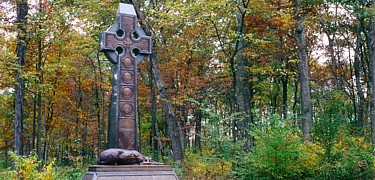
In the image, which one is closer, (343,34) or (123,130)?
(123,130)

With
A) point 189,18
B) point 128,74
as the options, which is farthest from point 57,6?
point 128,74

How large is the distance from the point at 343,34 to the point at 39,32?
52.3ft

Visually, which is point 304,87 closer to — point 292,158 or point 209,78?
point 292,158

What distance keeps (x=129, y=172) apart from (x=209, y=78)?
13356mm

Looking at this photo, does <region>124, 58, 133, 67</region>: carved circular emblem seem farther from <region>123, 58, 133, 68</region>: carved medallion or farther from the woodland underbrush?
the woodland underbrush

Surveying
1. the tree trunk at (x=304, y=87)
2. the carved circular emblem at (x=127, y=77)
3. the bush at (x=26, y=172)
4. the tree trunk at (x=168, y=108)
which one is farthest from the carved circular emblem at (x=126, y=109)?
the tree trunk at (x=304, y=87)

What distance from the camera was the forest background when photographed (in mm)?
11828

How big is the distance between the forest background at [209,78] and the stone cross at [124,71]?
1.73 m

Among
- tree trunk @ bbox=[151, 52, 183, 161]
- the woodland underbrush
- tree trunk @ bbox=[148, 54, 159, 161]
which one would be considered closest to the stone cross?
the woodland underbrush

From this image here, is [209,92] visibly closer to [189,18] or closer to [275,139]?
[189,18]

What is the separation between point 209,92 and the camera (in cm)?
1942

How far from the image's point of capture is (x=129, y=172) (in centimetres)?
698

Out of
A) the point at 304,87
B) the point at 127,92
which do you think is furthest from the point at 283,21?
the point at 127,92

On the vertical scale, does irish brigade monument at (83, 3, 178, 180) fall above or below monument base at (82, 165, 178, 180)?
above
